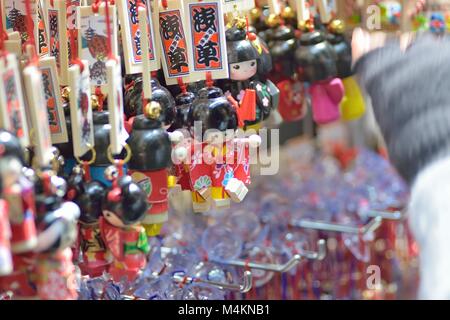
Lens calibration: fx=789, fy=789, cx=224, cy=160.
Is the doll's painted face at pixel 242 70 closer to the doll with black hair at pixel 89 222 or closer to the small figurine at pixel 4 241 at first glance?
the doll with black hair at pixel 89 222

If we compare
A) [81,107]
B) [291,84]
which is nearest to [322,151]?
[291,84]

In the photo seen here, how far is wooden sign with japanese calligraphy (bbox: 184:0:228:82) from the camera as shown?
1.03m

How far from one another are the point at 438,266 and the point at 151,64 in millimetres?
497

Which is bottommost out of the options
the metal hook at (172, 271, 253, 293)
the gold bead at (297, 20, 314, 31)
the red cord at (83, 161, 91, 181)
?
the metal hook at (172, 271, 253, 293)

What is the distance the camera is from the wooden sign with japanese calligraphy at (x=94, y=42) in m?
0.95

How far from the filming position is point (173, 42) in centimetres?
107

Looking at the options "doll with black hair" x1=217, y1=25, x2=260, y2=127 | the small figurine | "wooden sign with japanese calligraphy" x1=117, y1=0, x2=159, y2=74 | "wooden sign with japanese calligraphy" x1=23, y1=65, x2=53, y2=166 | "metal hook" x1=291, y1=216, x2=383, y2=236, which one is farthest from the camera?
"metal hook" x1=291, y1=216, x2=383, y2=236

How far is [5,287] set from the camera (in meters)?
0.81

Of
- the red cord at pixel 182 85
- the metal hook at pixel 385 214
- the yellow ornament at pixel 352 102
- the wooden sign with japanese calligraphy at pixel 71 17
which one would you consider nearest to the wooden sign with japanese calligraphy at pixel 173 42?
the red cord at pixel 182 85

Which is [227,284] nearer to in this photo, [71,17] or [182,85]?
[182,85]

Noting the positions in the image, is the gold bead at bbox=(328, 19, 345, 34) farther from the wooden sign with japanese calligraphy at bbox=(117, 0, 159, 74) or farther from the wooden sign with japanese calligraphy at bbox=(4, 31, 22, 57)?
the wooden sign with japanese calligraphy at bbox=(4, 31, 22, 57)

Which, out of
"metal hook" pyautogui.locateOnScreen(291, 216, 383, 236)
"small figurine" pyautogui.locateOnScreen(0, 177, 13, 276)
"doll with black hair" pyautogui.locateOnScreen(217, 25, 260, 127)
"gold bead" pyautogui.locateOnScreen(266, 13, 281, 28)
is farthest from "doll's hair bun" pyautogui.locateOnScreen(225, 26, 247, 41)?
"metal hook" pyautogui.locateOnScreen(291, 216, 383, 236)

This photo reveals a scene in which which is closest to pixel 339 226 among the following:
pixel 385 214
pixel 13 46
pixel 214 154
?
pixel 385 214

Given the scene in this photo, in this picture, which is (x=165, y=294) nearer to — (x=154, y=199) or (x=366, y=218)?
(x=154, y=199)
